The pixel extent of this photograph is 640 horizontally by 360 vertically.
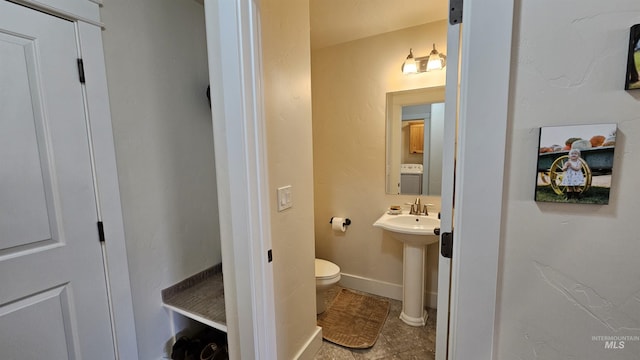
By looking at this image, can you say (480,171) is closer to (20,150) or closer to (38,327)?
(20,150)

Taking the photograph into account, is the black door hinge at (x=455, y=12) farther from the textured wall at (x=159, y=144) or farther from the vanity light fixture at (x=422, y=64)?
the textured wall at (x=159, y=144)

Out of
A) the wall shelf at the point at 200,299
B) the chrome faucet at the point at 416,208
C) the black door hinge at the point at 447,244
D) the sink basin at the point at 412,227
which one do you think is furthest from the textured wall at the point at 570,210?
the chrome faucet at the point at 416,208

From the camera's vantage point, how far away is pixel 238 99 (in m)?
0.97

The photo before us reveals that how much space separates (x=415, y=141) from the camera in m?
2.11

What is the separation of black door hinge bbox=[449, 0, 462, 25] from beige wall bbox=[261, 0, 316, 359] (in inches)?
28.8

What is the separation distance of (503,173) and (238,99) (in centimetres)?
91

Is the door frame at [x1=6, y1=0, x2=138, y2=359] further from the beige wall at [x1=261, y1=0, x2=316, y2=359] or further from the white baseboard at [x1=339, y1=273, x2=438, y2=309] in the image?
the white baseboard at [x1=339, y1=273, x2=438, y2=309]

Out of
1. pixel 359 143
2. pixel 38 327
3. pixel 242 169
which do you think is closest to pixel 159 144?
pixel 242 169

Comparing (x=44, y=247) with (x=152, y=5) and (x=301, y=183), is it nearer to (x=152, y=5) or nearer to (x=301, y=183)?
(x=301, y=183)

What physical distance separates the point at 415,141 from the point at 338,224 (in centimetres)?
103

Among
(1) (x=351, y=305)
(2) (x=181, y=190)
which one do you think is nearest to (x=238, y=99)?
(2) (x=181, y=190)

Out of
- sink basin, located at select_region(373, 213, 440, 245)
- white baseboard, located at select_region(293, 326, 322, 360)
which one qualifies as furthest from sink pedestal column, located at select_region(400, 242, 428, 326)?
white baseboard, located at select_region(293, 326, 322, 360)

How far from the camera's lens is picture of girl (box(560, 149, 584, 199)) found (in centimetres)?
57

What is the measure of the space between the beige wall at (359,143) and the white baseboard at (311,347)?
2.82ft
